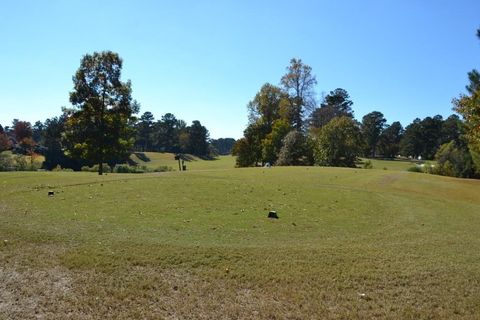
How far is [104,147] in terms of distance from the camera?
3450cm

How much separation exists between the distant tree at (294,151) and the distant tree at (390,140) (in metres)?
66.4

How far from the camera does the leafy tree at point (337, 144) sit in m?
50.9

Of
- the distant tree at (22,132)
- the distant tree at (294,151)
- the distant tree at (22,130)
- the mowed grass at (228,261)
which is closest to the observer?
the mowed grass at (228,261)

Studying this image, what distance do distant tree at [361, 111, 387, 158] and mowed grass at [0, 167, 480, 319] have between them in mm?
97706

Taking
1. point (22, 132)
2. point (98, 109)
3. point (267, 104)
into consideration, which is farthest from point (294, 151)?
point (22, 132)

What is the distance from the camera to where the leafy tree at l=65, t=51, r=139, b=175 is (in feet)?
108

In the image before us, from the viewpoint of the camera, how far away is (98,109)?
111ft

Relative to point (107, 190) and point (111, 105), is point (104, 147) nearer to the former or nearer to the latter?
point (111, 105)

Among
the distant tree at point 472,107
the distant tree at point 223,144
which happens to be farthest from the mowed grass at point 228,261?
the distant tree at point 223,144

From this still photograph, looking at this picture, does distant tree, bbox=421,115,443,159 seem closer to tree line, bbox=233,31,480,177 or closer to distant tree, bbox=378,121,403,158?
distant tree, bbox=378,121,403,158

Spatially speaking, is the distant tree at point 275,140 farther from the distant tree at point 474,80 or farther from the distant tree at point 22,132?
the distant tree at point 22,132

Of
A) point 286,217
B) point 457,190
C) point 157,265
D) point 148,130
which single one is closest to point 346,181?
point 457,190

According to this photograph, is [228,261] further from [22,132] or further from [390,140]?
[390,140]

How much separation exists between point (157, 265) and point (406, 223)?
29.1 feet
